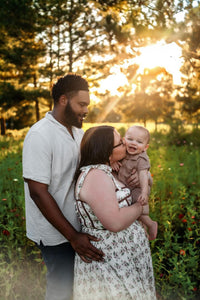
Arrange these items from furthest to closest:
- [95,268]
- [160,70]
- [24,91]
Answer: [24,91] → [160,70] → [95,268]

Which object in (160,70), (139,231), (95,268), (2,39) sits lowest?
(95,268)

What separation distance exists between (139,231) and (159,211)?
220 cm

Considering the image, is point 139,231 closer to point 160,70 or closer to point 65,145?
point 65,145

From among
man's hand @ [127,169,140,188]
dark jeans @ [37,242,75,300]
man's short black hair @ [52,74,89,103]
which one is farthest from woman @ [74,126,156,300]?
man's short black hair @ [52,74,89,103]

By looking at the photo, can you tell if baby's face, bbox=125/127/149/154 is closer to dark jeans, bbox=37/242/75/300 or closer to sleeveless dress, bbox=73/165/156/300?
sleeveless dress, bbox=73/165/156/300

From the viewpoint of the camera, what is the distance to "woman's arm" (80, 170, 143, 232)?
1.81 meters

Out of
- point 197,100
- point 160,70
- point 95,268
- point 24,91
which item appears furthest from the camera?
point 197,100

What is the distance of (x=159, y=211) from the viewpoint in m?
4.20

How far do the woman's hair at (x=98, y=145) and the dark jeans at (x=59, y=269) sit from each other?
28.8 inches

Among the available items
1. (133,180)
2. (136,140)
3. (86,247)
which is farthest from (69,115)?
(86,247)

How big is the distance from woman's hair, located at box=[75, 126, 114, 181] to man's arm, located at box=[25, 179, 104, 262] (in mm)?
348

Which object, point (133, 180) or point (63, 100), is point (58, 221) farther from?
point (63, 100)

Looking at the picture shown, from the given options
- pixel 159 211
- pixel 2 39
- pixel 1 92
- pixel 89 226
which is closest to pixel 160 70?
pixel 159 211

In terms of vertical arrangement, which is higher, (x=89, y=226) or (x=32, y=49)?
(x=32, y=49)
